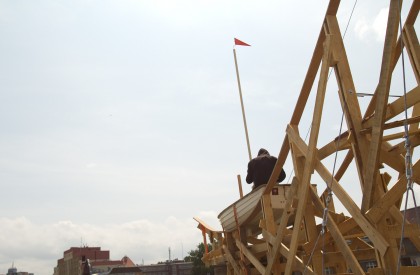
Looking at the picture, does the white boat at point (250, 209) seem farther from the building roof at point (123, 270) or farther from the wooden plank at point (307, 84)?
the building roof at point (123, 270)

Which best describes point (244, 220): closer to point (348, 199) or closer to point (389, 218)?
point (389, 218)

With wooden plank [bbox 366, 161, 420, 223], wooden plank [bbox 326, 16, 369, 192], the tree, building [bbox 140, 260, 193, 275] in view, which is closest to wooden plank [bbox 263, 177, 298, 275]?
wooden plank [bbox 326, 16, 369, 192]

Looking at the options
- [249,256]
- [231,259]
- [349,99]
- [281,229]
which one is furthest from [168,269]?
[349,99]

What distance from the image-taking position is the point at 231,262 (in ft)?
33.4

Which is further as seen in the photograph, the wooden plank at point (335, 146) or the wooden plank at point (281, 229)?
the wooden plank at point (281, 229)

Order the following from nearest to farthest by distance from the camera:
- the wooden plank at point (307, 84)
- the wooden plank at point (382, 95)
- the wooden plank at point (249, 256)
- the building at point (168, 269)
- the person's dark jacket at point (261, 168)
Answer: the wooden plank at point (382, 95) → the wooden plank at point (307, 84) → the wooden plank at point (249, 256) → the person's dark jacket at point (261, 168) → the building at point (168, 269)

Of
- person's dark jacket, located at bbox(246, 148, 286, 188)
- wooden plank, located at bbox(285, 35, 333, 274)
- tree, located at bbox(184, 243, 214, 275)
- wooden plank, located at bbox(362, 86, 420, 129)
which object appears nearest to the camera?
wooden plank, located at bbox(362, 86, 420, 129)

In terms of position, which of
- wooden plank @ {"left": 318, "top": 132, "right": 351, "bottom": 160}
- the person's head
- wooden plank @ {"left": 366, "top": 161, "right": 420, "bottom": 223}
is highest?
the person's head

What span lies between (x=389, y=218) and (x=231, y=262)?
14.2 ft

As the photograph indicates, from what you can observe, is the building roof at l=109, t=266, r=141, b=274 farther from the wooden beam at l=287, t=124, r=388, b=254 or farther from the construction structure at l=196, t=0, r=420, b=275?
the wooden beam at l=287, t=124, r=388, b=254

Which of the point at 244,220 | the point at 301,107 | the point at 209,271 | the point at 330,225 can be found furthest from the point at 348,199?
the point at 209,271

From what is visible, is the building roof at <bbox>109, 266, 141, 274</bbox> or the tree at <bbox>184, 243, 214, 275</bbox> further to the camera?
the building roof at <bbox>109, 266, 141, 274</bbox>

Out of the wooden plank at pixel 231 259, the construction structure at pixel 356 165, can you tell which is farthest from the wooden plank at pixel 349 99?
the wooden plank at pixel 231 259

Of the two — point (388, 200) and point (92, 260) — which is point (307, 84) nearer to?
point (388, 200)
